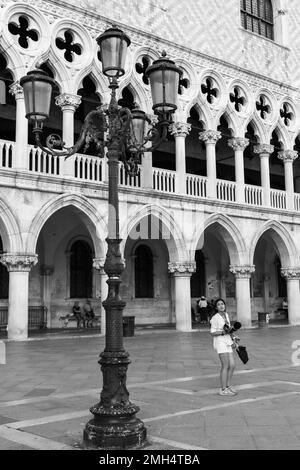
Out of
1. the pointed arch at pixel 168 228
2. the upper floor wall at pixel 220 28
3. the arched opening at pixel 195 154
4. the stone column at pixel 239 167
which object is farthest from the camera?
the arched opening at pixel 195 154

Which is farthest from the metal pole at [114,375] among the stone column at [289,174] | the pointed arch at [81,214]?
the stone column at [289,174]

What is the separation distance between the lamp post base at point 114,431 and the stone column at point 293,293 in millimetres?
17122

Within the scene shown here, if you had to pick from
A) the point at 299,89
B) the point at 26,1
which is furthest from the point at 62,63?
the point at 299,89

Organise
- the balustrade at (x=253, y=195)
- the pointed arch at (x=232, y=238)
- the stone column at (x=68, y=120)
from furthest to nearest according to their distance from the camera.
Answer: the balustrade at (x=253, y=195) < the pointed arch at (x=232, y=238) < the stone column at (x=68, y=120)

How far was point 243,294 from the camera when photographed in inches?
771

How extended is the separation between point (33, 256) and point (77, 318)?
5.22 m

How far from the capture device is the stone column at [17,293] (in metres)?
14.5

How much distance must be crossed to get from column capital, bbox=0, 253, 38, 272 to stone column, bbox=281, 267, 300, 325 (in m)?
10.8

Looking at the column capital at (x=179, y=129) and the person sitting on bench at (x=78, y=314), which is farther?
the person sitting on bench at (x=78, y=314)

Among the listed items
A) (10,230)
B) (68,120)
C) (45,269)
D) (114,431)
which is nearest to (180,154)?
(68,120)

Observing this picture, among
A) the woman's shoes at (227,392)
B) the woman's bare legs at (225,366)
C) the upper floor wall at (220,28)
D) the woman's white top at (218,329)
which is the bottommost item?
the woman's shoes at (227,392)

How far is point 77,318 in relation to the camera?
19391 millimetres

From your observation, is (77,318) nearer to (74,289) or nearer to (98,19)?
(74,289)

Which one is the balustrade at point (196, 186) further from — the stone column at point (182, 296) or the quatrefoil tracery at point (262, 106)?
the quatrefoil tracery at point (262, 106)
